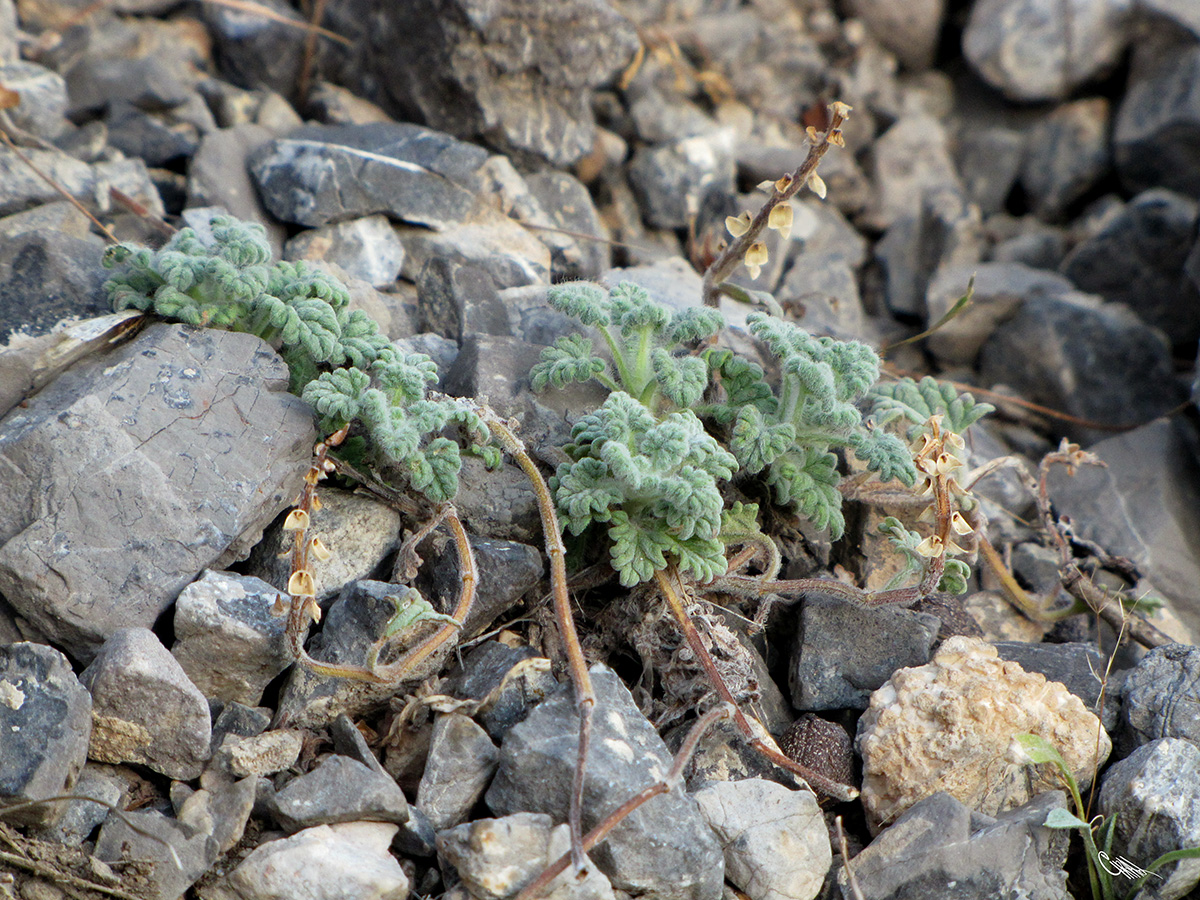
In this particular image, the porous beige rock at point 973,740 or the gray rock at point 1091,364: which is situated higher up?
the gray rock at point 1091,364

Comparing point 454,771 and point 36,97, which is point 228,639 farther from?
point 36,97

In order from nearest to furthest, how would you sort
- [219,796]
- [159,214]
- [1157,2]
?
[219,796], [159,214], [1157,2]

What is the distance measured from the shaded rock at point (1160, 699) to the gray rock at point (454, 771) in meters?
2.08

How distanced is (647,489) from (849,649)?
982 millimetres

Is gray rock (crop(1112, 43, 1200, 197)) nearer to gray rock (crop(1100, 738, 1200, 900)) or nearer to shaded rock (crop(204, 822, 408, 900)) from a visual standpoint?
gray rock (crop(1100, 738, 1200, 900))

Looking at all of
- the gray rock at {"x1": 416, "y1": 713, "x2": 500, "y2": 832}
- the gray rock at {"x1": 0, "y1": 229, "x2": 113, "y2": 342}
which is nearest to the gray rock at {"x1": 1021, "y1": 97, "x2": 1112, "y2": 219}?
the gray rock at {"x1": 416, "y1": 713, "x2": 500, "y2": 832}

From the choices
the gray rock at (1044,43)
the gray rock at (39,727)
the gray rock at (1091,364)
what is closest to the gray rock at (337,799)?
the gray rock at (39,727)

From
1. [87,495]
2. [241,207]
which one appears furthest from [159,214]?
[87,495]

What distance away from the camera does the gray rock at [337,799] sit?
2645mm

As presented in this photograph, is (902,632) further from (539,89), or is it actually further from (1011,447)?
(539,89)

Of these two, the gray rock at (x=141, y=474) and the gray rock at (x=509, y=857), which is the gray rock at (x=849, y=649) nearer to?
the gray rock at (x=509, y=857)

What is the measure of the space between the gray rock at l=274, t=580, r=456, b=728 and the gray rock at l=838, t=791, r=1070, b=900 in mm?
1421

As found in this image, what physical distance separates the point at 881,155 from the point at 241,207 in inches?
173

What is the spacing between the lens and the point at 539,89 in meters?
5.36
